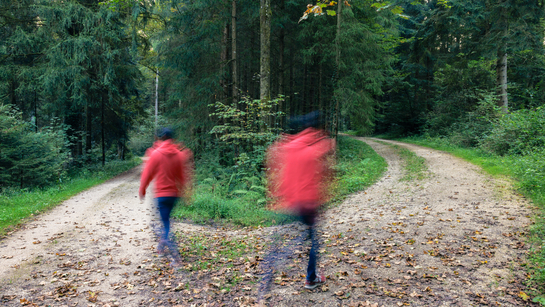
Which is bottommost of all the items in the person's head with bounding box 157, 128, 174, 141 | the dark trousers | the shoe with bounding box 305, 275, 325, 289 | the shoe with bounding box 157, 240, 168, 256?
the shoe with bounding box 305, 275, 325, 289

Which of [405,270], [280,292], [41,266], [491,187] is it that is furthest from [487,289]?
[41,266]

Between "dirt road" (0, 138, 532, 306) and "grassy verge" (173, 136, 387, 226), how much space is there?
2.53ft

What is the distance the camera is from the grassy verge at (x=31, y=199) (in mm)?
7641

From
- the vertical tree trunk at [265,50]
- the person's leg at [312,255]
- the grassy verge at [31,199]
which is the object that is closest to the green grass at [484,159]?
the vertical tree trunk at [265,50]

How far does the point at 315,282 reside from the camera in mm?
4188

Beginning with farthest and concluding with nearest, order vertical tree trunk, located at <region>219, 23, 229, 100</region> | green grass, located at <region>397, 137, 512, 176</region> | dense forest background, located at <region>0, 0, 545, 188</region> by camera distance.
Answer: vertical tree trunk, located at <region>219, 23, 229, 100</region>
dense forest background, located at <region>0, 0, 545, 188</region>
green grass, located at <region>397, 137, 512, 176</region>

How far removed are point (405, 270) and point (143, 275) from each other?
435 centimetres

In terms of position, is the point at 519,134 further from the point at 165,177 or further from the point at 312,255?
the point at 165,177

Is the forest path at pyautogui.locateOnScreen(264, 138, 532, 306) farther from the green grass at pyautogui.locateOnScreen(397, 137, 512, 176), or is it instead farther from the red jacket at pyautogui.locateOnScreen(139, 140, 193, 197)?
the red jacket at pyautogui.locateOnScreen(139, 140, 193, 197)

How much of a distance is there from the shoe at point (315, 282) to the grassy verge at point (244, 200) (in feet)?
10.6

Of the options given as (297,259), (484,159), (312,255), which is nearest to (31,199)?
(297,259)

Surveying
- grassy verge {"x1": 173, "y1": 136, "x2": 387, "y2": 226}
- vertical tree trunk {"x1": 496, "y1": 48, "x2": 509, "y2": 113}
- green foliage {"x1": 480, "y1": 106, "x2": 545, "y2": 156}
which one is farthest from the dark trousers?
vertical tree trunk {"x1": 496, "y1": 48, "x2": 509, "y2": 113}

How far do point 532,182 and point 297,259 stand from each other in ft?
23.3

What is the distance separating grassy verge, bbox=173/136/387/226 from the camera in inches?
321
